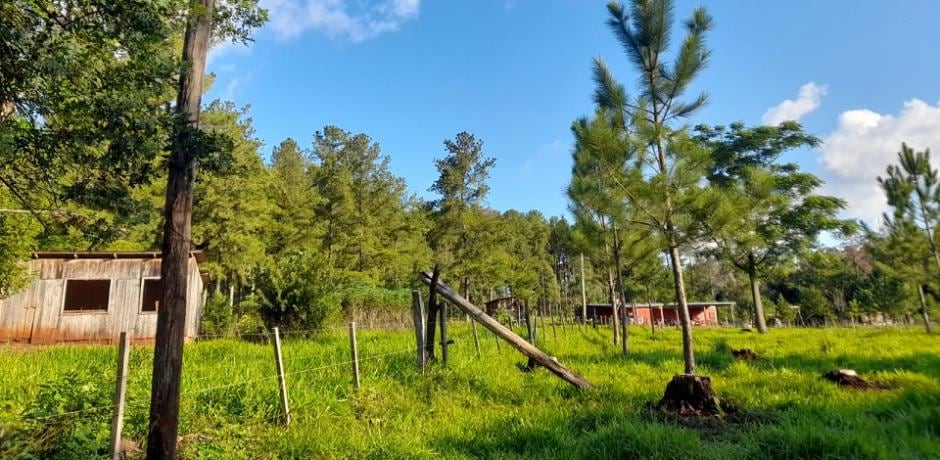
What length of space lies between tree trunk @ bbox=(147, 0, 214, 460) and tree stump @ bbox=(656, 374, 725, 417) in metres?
6.04

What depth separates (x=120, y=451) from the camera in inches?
190

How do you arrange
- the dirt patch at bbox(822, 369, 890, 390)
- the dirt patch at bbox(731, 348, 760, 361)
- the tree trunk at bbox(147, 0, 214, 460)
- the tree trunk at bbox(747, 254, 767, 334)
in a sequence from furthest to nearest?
the tree trunk at bbox(747, 254, 767, 334)
the dirt patch at bbox(731, 348, 760, 361)
the dirt patch at bbox(822, 369, 890, 390)
the tree trunk at bbox(147, 0, 214, 460)

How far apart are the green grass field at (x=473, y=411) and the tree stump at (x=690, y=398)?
0.35m

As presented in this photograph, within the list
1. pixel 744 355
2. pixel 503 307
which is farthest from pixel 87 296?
pixel 744 355

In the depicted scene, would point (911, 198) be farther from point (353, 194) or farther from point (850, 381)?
Answer: point (353, 194)

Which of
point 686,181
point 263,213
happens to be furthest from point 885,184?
point 263,213

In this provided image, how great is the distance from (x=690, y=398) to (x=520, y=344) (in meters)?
3.10

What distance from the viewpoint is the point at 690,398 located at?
6668mm

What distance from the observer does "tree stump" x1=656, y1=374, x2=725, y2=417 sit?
6.47m

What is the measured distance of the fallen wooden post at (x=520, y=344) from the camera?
27.0 feet

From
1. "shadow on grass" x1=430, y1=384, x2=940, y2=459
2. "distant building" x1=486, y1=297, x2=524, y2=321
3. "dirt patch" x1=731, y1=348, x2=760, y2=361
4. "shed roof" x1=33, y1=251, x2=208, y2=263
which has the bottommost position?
"shadow on grass" x1=430, y1=384, x2=940, y2=459

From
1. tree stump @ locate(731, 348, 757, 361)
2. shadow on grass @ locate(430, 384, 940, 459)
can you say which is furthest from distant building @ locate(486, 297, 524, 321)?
shadow on grass @ locate(430, 384, 940, 459)

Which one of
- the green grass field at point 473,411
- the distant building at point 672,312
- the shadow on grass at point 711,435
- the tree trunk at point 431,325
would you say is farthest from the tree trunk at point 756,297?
the distant building at point 672,312

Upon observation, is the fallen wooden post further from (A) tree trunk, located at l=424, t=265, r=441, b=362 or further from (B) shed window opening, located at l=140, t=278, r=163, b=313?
(B) shed window opening, located at l=140, t=278, r=163, b=313
